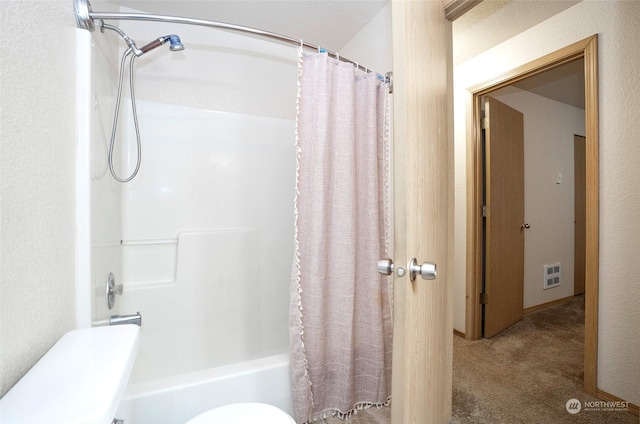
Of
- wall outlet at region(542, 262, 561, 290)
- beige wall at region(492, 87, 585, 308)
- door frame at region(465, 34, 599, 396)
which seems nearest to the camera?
door frame at region(465, 34, 599, 396)

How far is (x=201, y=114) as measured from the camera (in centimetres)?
170

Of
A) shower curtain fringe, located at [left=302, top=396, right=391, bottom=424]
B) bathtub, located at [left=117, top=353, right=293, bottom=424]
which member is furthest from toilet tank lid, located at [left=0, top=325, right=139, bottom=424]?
shower curtain fringe, located at [left=302, top=396, right=391, bottom=424]

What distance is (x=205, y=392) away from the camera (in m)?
1.09

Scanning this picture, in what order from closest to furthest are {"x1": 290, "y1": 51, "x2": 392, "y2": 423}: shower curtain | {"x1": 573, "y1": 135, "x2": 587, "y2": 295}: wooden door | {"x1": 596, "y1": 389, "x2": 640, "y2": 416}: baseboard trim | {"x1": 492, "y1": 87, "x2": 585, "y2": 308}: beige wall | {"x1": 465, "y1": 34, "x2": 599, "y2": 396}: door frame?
{"x1": 290, "y1": 51, "x2": 392, "y2": 423}: shower curtain < {"x1": 596, "y1": 389, "x2": 640, "y2": 416}: baseboard trim < {"x1": 465, "y1": 34, "x2": 599, "y2": 396}: door frame < {"x1": 492, "y1": 87, "x2": 585, "y2": 308}: beige wall < {"x1": 573, "y1": 135, "x2": 587, "y2": 295}: wooden door

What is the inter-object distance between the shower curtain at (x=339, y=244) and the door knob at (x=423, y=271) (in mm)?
566

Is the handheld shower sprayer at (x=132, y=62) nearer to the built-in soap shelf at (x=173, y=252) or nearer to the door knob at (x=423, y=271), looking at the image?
the built-in soap shelf at (x=173, y=252)

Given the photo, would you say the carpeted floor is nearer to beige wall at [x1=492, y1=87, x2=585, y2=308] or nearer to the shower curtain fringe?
the shower curtain fringe

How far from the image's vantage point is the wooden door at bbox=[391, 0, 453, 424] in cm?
78

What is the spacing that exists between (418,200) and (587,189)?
145cm

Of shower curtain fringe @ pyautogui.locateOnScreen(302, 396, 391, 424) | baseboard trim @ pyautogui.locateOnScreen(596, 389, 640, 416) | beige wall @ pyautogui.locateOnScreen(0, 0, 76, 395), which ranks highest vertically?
beige wall @ pyautogui.locateOnScreen(0, 0, 76, 395)

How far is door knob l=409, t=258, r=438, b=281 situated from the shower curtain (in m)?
0.57

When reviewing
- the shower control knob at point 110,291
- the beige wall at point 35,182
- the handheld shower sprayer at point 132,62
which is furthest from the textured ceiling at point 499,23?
the shower control knob at point 110,291

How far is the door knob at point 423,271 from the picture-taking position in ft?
2.51

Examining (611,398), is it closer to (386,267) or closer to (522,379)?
(522,379)
